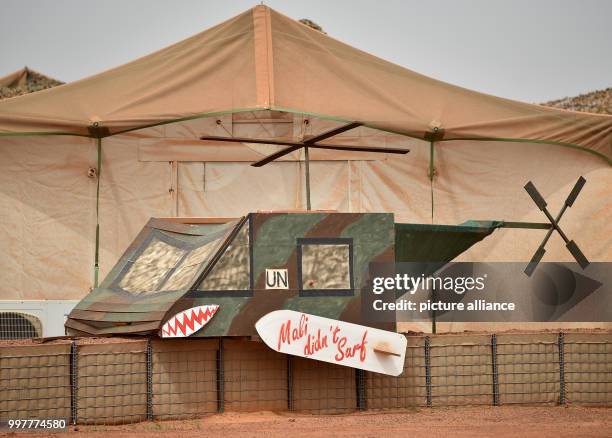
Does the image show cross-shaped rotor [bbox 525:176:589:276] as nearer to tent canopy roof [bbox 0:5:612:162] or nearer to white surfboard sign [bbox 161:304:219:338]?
tent canopy roof [bbox 0:5:612:162]

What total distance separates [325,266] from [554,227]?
20.0ft

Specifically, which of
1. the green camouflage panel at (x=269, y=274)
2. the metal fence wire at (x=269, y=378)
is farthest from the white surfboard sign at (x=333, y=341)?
the metal fence wire at (x=269, y=378)

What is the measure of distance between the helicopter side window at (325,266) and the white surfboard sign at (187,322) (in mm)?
1008

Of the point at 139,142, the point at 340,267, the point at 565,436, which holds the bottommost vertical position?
the point at 565,436

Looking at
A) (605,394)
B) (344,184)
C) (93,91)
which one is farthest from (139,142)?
(605,394)

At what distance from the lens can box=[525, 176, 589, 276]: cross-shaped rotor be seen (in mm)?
14875

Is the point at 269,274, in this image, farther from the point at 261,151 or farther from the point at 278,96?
the point at 278,96

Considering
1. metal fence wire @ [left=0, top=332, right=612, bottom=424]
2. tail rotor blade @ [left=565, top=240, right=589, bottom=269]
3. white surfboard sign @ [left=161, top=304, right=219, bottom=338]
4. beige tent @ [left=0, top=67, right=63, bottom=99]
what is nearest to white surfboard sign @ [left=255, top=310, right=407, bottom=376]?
metal fence wire @ [left=0, top=332, right=612, bottom=424]

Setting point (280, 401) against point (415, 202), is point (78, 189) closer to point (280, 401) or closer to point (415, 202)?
point (415, 202)

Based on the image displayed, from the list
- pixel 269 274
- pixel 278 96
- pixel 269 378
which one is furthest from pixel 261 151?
pixel 269 378

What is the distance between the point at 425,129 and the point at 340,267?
5.75 metres

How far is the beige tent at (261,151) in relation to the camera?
1508 centimetres

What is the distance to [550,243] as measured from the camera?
52.1ft

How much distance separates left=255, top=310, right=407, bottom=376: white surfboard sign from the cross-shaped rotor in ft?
17.1
